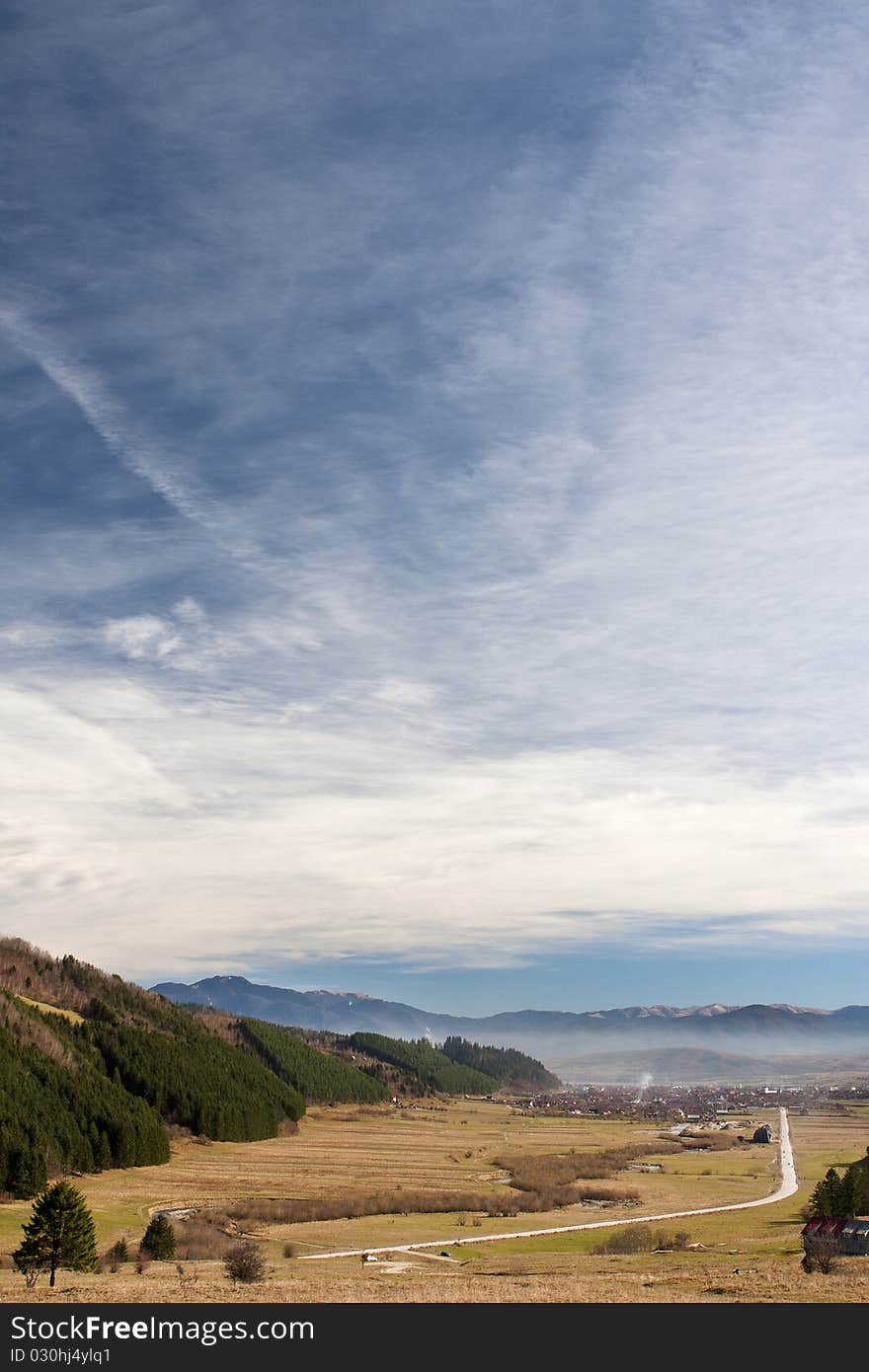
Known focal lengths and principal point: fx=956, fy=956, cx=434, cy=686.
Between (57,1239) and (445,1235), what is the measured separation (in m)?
48.0

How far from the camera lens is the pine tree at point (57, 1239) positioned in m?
50.0

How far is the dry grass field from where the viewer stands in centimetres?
4253

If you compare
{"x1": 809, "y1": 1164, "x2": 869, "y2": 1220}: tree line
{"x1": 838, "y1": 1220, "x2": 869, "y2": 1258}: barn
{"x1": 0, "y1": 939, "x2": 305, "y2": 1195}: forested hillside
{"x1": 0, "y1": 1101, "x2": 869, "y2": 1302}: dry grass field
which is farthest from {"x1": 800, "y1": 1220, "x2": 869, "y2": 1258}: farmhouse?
{"x1": 0, "y1": 939, "x2": 305, "y2": 1195}: forested hillside

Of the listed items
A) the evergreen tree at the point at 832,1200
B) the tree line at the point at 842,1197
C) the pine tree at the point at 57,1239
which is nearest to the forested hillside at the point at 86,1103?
the pine tree at the point at 57,1239

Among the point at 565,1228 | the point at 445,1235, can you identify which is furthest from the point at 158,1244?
the point at 565,1228

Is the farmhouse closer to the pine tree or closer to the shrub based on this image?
the shrub

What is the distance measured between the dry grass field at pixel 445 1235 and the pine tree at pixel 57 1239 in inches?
46.7

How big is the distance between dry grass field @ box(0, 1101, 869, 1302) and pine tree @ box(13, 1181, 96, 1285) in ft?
3.89
